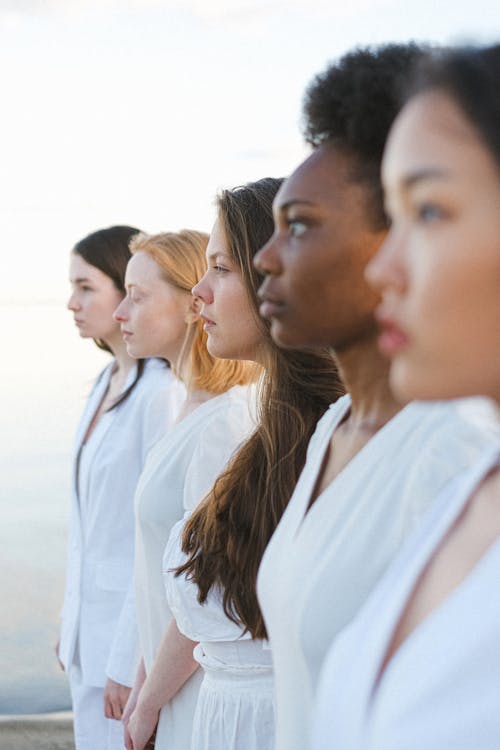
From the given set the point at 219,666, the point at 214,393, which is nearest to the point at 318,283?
the point at 219,666

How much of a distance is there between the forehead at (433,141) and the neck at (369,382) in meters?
0.47

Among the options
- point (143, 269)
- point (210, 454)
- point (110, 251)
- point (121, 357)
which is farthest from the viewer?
point (110, 251)

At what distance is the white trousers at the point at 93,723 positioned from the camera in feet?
11.7

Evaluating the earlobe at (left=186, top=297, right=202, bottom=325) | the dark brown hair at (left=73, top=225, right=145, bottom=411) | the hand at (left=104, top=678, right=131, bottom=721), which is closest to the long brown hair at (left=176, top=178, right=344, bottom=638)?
the earlobe at (left=186, top=297, right=202, bottom=325)

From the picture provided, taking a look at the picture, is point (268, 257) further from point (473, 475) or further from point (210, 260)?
point (210, 260)

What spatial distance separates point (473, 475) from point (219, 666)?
4.66ft

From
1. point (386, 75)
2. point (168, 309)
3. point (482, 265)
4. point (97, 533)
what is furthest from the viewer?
point (97, 533)

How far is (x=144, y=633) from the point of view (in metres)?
2.67

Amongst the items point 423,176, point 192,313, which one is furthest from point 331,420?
point 192,313

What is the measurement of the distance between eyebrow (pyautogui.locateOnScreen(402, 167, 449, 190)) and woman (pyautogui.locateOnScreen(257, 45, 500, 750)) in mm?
379

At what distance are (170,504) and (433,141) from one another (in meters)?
1.78

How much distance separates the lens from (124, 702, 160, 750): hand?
101 inches

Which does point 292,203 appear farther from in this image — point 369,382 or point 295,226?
point 369,382

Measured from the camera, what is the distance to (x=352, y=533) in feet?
4.17
